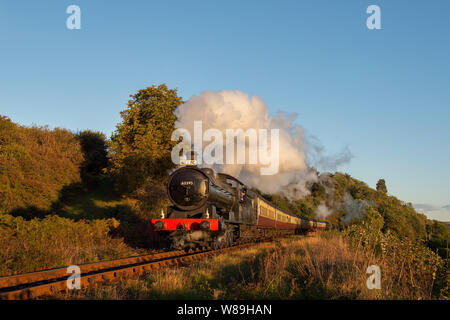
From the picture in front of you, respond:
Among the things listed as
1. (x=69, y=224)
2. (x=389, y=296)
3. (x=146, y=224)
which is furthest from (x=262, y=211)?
(x=389, y=296)

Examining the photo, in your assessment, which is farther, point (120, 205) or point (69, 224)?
point (120, 205)

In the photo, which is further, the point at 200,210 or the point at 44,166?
the point at 44,166

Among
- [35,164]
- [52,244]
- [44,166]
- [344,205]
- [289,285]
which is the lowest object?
[344,205]

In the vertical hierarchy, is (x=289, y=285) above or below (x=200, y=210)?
below

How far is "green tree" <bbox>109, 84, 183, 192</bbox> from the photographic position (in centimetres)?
2703

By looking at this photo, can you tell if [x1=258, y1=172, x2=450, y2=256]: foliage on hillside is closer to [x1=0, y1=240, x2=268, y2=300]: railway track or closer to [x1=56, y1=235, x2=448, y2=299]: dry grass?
[x1=0, y1=240, x2=268, y2=300]: railway track

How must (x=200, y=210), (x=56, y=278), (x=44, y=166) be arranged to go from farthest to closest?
1. (x=44, y=166)
2. (x=200, y=210)
3. (x=56, y=278)

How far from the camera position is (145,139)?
89.0 feet

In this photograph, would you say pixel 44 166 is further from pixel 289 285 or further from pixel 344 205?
pixel 344 205

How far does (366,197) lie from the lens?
62656 mm

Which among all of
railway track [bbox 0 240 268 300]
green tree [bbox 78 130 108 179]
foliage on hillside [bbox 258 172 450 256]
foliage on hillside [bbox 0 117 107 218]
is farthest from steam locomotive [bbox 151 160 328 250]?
foliage on hillside [bbox 258 172 450 256]

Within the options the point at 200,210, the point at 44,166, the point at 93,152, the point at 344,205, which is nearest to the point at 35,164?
the point at 44,166
